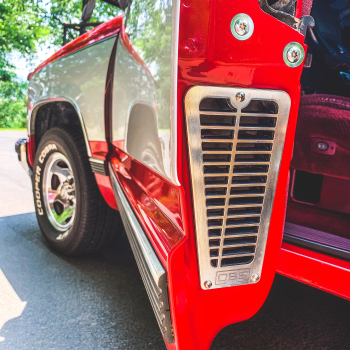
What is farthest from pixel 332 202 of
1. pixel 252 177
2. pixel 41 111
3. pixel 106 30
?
pixel 41 111

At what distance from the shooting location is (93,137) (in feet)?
5.79

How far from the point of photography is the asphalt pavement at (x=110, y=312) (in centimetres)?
142

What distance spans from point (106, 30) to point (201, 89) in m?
1.10

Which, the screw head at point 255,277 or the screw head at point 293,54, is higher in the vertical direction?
the screw head at point 293,54

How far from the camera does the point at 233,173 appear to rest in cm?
90

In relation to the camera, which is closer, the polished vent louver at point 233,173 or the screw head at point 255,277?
the polished vent louver at point 233,173

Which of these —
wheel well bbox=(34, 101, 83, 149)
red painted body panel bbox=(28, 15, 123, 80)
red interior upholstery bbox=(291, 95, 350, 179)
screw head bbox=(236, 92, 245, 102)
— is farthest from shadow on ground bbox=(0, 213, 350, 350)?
red painted body panel bbox=(28, 15, 123, 80)

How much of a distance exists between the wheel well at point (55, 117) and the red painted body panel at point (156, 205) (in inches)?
35.7

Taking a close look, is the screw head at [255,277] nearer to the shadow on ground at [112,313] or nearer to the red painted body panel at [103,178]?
the shadow on ground at [112,313]

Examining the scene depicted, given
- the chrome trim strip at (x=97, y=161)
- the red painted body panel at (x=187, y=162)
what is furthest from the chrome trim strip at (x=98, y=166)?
the red painted body panel at (x=187, y=162)

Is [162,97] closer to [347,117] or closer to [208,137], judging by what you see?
[208,137]

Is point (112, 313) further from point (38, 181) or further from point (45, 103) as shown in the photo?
point (45, 103)

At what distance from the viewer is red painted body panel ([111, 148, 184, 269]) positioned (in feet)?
3.06

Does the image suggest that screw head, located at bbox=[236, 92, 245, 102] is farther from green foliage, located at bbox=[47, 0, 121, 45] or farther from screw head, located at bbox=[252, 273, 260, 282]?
green foliage, located at bbox=[47, 0, 121, 45]
